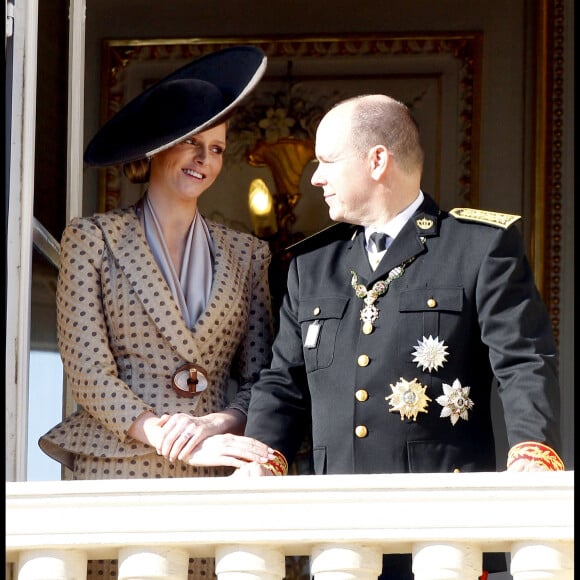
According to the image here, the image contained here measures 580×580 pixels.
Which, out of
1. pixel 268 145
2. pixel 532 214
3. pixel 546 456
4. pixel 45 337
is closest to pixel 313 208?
pixel 268 145

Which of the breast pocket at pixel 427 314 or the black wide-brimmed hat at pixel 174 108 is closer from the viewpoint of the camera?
the breast pocket at pixel 427 314

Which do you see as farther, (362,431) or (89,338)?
(89,338)

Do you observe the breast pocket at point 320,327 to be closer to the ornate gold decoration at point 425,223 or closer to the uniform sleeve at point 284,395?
the uniform sleeve at point 284,395

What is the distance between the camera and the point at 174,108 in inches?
168

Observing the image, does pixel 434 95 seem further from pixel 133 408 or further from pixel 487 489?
pixel 487 489

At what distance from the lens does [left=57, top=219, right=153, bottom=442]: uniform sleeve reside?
3.99 metres

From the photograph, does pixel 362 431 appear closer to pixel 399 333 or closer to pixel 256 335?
pixel 399 333

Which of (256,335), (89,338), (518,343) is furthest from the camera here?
(256,335)

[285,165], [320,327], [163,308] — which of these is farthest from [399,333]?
[285,165]

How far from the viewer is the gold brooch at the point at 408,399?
380 centimetres

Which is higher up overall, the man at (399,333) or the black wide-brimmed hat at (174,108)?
the black wide-brimmed hat at (174,108)

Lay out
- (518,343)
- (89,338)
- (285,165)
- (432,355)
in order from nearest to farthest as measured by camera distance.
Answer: (518,343) → (432,355) → (89,338) → (285,165)

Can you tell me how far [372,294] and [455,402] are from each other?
0.30 m

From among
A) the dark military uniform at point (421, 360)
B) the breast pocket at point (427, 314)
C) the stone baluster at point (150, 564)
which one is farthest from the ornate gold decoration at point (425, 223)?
the stone baluster at point (150, 564)
